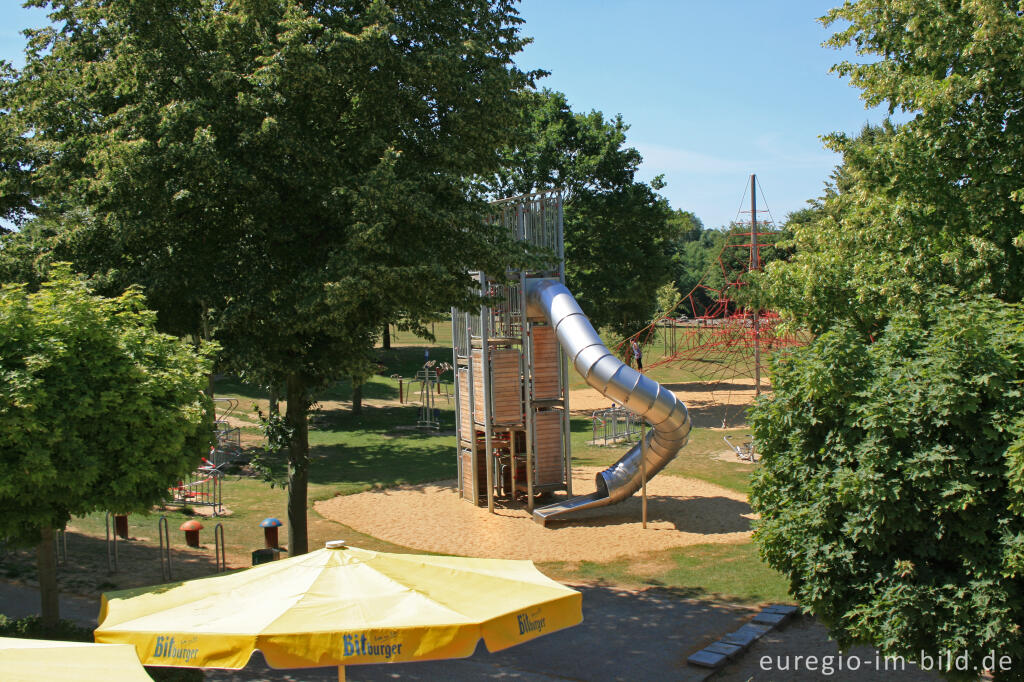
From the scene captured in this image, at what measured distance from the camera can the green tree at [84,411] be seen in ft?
28.5

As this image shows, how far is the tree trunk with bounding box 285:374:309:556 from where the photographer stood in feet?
47.1

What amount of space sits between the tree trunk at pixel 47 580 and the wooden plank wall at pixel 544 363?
11.6 meters

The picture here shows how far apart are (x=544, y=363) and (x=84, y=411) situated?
12.3m

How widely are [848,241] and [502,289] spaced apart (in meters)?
8.53

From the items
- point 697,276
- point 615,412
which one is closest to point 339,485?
point 615,412

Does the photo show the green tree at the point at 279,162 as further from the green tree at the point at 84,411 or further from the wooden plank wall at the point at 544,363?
the wooden plank wall at the point at 544,363

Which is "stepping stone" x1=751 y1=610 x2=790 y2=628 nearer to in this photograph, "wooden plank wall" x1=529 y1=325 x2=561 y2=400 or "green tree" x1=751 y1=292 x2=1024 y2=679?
"green tree" x1=751 y1=292 x2=1024 y2=679

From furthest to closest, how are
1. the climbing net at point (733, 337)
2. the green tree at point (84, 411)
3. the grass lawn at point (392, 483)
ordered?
the climbing net at point (733, 337)
the grass lawn at point (392, 483)
the green tree at point (84, 411)

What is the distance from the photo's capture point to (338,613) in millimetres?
6512

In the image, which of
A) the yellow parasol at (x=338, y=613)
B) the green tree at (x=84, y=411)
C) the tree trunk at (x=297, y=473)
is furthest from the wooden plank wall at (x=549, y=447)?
the yellow parasol at (x=338, y=613)

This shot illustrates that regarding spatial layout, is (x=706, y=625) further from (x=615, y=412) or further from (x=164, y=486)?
(x=615, y=412)

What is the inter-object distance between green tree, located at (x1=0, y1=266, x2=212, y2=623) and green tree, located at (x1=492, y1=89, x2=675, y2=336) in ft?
87.2

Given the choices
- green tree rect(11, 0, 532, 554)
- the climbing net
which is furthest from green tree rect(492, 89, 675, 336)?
green tree rect(11, 0, 532, 554)

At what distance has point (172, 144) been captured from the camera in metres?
12.0
